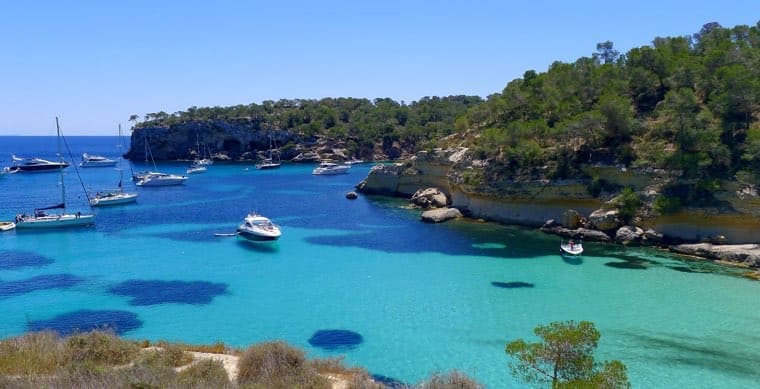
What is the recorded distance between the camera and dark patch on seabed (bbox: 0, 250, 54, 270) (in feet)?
120

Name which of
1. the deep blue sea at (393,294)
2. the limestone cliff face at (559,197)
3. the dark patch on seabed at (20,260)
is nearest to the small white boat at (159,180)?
the deep blue sea at (393,294)

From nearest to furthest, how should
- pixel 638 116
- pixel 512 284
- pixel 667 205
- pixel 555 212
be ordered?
1. pixel 512 284
2. pixel 667 205
3. pixel 555 212
4. pixel 638 116

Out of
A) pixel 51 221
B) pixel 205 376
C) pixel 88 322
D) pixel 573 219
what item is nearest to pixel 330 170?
pixel 51 221

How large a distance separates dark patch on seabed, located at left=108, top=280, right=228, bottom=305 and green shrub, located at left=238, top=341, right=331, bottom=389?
1277 centimetres

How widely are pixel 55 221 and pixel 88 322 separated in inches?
1111

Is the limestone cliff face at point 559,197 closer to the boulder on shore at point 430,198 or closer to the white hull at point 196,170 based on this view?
the boulder on shore at point 430,198

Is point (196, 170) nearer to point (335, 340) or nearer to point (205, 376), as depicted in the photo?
point (335, 340)

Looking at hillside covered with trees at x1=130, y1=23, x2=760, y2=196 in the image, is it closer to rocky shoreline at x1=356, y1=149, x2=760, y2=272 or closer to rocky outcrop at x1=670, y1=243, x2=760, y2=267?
rocky shoreline at x1=356, y1=149, x2=760, y2=272

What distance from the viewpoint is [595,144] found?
46.8 metres

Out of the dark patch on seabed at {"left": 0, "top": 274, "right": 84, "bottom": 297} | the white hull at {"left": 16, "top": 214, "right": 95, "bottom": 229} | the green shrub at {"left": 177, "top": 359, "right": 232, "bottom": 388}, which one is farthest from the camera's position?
the white hull at {"left": 16, "top": 214, "right": 95, "bottom": 229}

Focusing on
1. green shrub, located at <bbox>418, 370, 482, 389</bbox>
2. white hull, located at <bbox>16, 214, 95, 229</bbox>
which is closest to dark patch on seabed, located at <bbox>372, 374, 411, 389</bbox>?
green shrub, located at <bbox>418, 370, 482, 389</bbox>

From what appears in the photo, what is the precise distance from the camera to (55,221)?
49375 millimetres

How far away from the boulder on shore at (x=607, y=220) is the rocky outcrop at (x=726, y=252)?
4.53 metres

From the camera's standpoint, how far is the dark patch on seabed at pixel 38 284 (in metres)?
30.8
